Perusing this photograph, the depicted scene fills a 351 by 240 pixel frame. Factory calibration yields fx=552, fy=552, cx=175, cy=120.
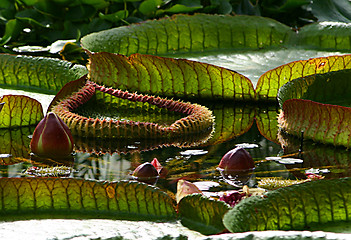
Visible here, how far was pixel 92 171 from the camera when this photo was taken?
1554 mm

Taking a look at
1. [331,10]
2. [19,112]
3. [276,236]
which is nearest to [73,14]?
[19,112]

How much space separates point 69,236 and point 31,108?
1067 mm

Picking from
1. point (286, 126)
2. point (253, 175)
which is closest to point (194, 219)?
point (253, 175)

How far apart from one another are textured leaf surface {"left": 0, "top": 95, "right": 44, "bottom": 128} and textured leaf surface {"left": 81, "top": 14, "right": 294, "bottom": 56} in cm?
74

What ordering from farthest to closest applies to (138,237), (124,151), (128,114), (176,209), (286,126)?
(128,114) → (286,126) → (124,151) → (176,209) → (138,237)

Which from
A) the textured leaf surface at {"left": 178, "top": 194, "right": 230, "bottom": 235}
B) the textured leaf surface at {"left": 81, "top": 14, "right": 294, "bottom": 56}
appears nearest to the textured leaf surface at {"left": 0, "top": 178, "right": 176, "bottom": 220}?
the textured leaf surface at {"left": 178, "top": 194, "right": 230, "bottom": 235}

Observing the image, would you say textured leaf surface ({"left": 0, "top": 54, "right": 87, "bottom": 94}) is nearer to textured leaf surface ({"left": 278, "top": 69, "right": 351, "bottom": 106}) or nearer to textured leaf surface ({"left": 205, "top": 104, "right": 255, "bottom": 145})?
textured leaf surface ({"left": 205, "top": 104, "right": 255, "bottom": 145})

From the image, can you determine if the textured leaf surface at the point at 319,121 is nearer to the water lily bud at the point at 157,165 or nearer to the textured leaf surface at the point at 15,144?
the water lily bud at the point at 157,165

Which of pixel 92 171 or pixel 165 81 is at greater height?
pixel 165 81

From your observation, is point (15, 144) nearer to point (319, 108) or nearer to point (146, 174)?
point (146, 174)

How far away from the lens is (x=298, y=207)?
1047 millimetres

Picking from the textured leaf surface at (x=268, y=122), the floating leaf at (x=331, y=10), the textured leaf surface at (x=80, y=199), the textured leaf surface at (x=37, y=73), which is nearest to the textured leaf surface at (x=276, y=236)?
the textured leaf surface at (x=80, y=199)

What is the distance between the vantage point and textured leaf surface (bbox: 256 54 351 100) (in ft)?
7.12

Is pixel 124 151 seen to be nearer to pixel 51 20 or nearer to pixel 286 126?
pixel 286 126
